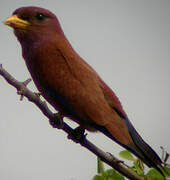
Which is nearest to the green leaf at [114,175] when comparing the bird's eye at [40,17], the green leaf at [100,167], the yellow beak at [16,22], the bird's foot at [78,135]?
the green leaf at [100,167]

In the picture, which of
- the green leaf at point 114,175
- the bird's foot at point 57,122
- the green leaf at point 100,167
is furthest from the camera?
the bird's foot at point 57,122

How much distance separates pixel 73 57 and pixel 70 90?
0.41 metres

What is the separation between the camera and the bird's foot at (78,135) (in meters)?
3.51

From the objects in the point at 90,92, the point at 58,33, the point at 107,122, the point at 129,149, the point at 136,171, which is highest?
the point at 58,33

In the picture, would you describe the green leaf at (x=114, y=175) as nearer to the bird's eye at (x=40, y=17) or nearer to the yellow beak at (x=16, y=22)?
the yellow beak at (x=16, y=22)

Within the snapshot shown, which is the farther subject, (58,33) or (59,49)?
(58,33)

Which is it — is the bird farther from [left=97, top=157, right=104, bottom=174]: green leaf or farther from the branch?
[left=97, top=157, right=104, bottom=174]: green leaf

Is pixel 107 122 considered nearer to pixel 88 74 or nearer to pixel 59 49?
pixel 88 74

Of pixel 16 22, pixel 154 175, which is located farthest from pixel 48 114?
pixel 16 22

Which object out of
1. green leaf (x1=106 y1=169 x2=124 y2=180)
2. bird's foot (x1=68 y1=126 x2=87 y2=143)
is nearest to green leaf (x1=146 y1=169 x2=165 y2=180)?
green leaf (x1=106 y1=169 x2=124 y2=180)

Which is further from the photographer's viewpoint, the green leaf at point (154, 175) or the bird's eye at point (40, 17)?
the bird's eye at point (40, 17)

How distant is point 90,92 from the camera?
366cm

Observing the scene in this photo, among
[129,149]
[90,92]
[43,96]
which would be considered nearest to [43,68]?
[43,96]

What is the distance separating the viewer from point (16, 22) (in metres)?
3.89
